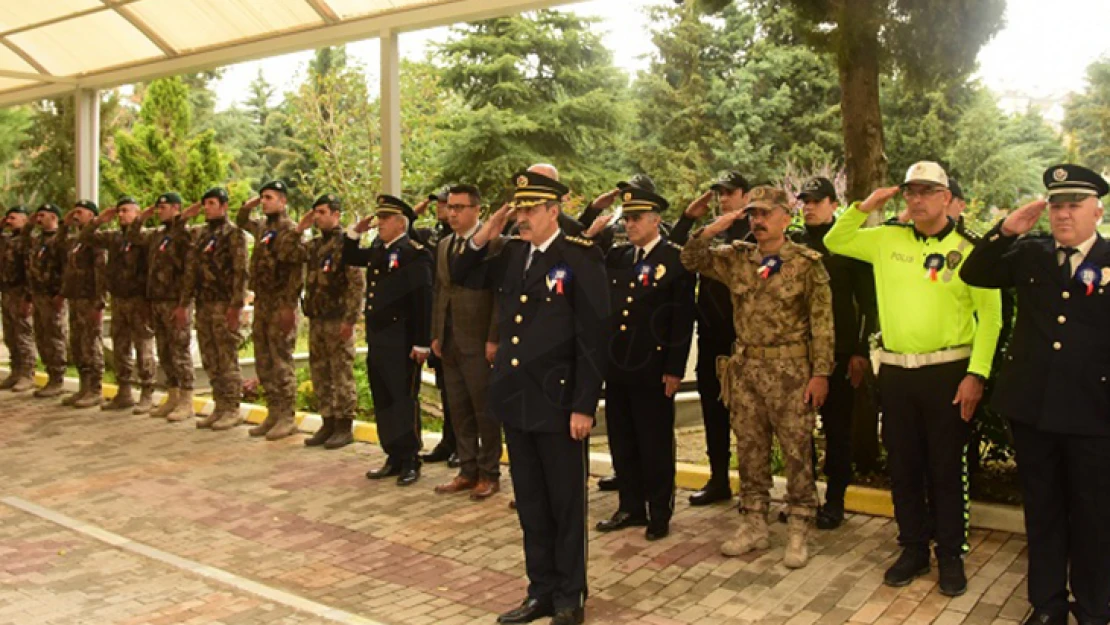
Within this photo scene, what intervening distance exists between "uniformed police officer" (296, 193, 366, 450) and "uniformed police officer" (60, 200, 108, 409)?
3.19 meters

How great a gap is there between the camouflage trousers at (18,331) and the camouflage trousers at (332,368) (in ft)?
15.9

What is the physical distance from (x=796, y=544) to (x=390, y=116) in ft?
17.4

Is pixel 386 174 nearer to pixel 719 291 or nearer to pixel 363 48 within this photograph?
pixel 719 291

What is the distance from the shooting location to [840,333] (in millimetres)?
5926

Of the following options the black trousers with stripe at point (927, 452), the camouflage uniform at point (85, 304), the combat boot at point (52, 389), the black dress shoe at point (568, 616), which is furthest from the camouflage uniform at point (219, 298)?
the black trousers with stripe at point (927, 452)

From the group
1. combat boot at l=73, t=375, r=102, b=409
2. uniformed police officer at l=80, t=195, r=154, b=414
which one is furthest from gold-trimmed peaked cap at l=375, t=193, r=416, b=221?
combat boot at l=73, t=375, r=102, b=409

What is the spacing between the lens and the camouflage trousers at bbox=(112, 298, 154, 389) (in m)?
9.95

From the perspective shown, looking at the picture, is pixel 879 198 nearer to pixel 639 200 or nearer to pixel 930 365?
pixel 930 365

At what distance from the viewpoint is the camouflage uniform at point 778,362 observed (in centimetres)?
532

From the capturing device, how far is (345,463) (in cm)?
793

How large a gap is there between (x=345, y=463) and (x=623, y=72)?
69.9 feet

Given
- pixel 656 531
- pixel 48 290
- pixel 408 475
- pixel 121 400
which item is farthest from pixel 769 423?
pixel 48 290

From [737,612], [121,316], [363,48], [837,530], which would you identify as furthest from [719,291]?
[363,48]

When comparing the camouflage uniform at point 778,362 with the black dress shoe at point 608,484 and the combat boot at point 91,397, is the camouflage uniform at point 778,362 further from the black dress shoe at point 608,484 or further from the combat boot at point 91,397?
the combat boot at point 91,397
